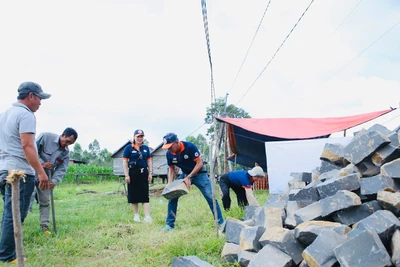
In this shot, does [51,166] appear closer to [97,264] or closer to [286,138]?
[97,264]

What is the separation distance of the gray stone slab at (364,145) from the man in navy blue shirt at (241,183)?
1.41 meters

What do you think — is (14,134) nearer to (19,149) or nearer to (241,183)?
(19,149)

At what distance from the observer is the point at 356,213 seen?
9.06ft

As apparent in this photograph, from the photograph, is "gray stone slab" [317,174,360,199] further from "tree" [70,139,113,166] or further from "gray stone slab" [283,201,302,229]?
"tree" [70,139,113,166]

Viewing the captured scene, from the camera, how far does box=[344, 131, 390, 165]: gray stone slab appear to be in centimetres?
320

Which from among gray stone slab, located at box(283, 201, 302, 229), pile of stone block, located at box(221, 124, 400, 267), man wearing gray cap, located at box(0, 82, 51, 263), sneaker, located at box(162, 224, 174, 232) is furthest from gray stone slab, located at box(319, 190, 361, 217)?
man wearing gray cap, located at box(0, 82, 51, 263)

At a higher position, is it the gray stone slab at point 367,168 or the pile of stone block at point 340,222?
the gray stone slab at point 367,168

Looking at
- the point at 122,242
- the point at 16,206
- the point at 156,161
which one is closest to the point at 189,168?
the point at 122,242

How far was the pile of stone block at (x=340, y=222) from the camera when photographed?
7.10ft

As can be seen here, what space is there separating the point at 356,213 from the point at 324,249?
689 millimetres

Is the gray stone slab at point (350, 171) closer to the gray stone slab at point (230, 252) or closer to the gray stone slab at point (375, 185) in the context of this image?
the gray stone slab at point (375, 185)

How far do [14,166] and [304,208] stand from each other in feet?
8.54

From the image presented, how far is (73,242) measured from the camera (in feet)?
11.6

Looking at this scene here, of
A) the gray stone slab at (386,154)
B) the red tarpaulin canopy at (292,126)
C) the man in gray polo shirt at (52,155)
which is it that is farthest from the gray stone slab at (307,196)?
the red tarpaulin canopy at (292,126)
